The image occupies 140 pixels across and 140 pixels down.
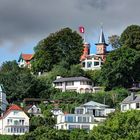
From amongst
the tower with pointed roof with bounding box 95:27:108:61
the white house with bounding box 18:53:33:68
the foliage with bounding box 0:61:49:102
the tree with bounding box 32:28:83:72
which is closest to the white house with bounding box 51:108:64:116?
the foliage with bounding box 0:61:49:102

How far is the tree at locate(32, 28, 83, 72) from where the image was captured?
13100 centimetres

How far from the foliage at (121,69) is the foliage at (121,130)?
32071 mm

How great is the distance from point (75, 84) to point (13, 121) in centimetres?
1937

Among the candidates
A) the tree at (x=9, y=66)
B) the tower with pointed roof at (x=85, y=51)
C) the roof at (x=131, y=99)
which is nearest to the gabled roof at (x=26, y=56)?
the tower with pointed roof at (x=85, y=51)

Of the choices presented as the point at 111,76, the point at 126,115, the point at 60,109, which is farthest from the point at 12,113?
the point at 126,115

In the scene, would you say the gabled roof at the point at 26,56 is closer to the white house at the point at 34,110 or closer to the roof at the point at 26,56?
the roof at the point at 26,56

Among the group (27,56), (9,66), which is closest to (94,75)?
(9,66)

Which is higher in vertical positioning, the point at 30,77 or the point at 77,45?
the point at 77,45

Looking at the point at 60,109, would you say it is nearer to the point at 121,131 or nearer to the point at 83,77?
the point at 83,77

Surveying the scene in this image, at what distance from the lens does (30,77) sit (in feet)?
390

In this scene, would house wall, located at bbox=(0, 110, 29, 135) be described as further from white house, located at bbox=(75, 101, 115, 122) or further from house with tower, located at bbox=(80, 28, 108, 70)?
house with tower, located at bbox=(80, 28, 108, 70)

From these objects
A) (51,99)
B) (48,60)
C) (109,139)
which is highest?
(48,60)

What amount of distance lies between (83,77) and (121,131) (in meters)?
43.6

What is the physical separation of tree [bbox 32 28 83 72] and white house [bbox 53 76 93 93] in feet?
25.0
